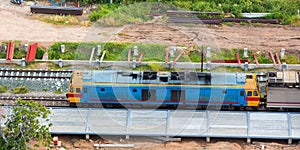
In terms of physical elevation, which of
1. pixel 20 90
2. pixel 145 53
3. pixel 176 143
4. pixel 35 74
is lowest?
pixel 176 143

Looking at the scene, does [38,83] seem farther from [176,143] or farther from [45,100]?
[176,143]

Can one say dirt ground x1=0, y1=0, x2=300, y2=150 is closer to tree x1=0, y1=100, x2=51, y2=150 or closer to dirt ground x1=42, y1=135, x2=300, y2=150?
dirt ground x1=42, y1=135, x2=300, y2=150

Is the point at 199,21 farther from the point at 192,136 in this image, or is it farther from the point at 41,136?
the point at 41,136

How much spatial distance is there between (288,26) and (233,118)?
13923 millimetres

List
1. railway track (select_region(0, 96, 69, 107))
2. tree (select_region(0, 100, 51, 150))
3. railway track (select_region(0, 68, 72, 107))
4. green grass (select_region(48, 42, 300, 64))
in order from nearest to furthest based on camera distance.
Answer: tree (select_region(0, 100, 51, 150)) < railway track (select_region(0, 96, 69, 107)) < railway track (select_region(0, 68, 72, 107)) < green grass (select_region(48, 42, 300, 64))

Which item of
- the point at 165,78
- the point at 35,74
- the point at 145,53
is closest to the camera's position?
the point at 165,78

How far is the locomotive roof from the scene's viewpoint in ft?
122

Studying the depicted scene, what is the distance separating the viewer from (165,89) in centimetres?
3697

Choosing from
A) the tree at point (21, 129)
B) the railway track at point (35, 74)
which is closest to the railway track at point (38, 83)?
the railway track at point (35, 74)

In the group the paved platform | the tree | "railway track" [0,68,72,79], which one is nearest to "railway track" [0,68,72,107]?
"railway track" [0,68,72,79]

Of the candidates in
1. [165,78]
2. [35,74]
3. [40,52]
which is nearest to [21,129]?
[165,78]

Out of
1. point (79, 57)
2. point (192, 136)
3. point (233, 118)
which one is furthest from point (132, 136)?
point (79, 57)

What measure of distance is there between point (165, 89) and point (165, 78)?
0.61 meters

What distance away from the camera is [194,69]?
42.4 metres
